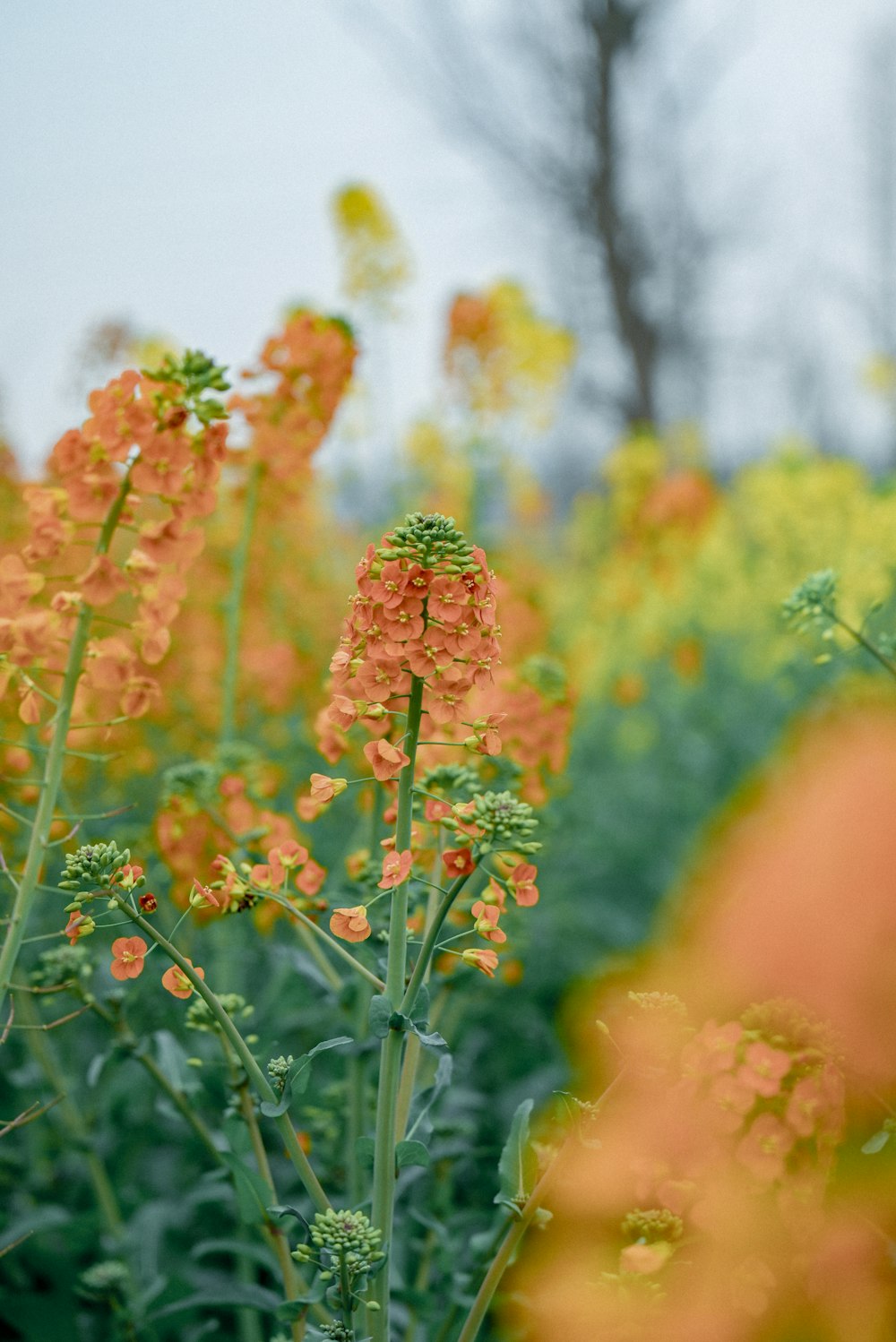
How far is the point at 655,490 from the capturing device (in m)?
5.33

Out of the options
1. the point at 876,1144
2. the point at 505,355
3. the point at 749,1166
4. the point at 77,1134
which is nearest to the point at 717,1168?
the point at 749,1166

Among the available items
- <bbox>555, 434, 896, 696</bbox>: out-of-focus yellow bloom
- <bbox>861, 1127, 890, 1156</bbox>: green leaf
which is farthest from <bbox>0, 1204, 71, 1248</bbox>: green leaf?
<bbox>555, 434, 896, 696</bbox>: out-of-focus yellow bloom

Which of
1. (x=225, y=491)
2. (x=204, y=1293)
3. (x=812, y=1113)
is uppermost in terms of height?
(x=225, y=491)

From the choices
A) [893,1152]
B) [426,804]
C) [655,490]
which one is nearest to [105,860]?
[426,804]

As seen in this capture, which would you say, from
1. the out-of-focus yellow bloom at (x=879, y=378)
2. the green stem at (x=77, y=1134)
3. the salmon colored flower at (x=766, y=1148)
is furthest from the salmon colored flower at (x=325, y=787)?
the out-of-focus yellow bloom at (x=879, y=378)

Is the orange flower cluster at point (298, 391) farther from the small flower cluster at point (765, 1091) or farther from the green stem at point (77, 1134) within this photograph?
the small flower cluster at point (765, 1091)

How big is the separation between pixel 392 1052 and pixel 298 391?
5.23 feet

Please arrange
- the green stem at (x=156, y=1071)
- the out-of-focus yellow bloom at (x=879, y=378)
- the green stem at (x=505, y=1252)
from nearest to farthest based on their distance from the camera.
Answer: the green stem at (x=505, y=1252) < the green stem at (x=156, y=1071) < the out-of-focus yellow bloom at (x=879, y=378)

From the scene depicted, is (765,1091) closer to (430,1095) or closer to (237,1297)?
(430,1095)

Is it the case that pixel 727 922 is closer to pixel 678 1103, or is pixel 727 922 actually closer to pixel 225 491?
pixel 678 1103

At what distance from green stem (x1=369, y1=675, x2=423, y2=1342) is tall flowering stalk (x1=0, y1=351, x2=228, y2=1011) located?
1.17ft

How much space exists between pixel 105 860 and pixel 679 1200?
2.30 ft

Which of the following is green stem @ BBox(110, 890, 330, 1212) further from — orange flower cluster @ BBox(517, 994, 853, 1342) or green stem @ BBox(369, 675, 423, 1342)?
orange flower cluster @ BBox(517, 994, 853, 1342)

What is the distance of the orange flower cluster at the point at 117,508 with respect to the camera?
47.1 inches
